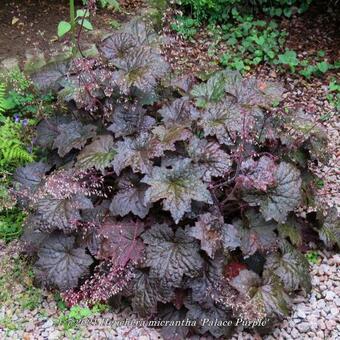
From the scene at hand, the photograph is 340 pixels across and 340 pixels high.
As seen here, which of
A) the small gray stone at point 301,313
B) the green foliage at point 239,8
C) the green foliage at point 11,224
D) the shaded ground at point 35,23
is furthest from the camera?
the green foliage at point 239,8

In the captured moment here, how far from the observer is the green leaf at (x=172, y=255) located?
2.54 meters

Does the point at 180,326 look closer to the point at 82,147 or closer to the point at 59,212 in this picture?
the point at 59,212

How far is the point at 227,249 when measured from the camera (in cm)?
268

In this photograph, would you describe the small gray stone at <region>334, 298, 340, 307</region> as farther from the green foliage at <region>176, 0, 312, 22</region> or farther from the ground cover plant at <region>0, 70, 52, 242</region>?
the green foliage at <region>176, 0, 312, 22</region>

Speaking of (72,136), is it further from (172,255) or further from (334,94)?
(334,94)

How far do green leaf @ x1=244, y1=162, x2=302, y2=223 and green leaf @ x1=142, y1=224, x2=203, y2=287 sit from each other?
402 millimetres

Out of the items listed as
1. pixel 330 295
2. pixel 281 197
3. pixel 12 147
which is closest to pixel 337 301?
pixel 330 295

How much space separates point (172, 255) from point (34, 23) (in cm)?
262

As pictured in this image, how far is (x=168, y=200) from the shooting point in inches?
99.3

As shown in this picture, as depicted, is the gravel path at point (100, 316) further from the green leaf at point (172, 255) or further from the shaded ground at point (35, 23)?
the shaded ground at point (35, 23)

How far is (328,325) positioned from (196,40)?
298 centimetres

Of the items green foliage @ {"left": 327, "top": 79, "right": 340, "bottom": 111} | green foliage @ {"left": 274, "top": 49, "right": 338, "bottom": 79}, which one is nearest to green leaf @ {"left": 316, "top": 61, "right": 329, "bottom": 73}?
green foliage @ {"left": 274, "top": 49, "right": 338, "bottom": 79}

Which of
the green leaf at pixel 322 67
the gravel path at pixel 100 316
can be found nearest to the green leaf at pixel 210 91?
the gravel path at pixel 100 316

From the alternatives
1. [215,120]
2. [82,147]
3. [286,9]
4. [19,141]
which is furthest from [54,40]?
[286,9]
